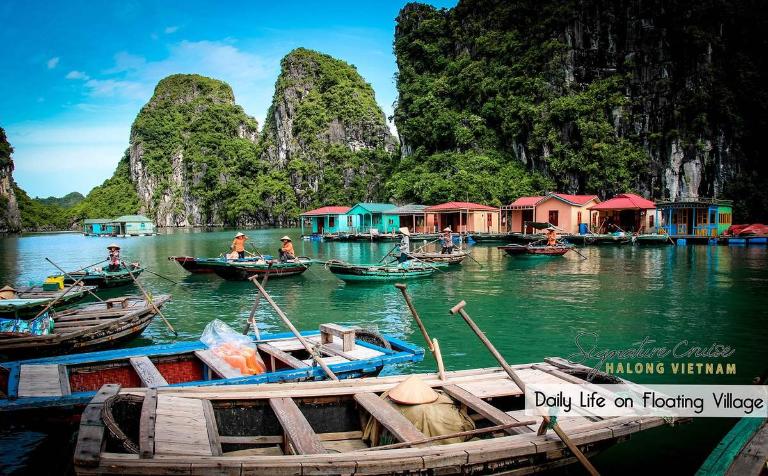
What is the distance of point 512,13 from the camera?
60406 mm

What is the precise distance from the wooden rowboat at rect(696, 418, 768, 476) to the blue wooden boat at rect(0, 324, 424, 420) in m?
4.05

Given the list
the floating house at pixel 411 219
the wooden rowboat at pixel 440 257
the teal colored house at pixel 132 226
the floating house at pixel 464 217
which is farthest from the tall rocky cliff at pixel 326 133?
the wooden rowboat at pixel 440 257

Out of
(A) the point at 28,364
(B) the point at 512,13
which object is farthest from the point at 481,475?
(B) the point at 512,13

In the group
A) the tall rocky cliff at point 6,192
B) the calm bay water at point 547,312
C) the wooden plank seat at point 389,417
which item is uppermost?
the tall rocky cliff at point 6,192

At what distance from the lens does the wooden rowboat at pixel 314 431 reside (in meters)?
3.55

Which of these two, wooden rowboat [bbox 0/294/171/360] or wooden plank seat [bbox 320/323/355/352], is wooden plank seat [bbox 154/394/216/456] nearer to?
wooden plank seat [bbox 320/323/355/352]

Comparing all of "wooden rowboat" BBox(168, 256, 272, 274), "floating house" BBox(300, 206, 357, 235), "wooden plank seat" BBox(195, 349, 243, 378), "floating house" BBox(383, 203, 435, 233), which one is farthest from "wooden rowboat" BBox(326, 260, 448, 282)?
"floating house" BBox(300, 206, 357, 235)

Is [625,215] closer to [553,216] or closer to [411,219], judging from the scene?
[553,216]

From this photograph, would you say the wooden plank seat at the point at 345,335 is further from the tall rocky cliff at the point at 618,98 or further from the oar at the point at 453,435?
the tall rocky cliff at the point at 618,98

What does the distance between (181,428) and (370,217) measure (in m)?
47.3

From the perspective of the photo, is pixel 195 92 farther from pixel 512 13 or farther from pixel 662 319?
pixel 662 319

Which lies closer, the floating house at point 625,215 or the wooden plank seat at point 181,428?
the wooden plank seat at point 181,428

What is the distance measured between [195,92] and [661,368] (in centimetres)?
14940

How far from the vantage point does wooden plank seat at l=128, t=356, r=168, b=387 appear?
607 centimetres
